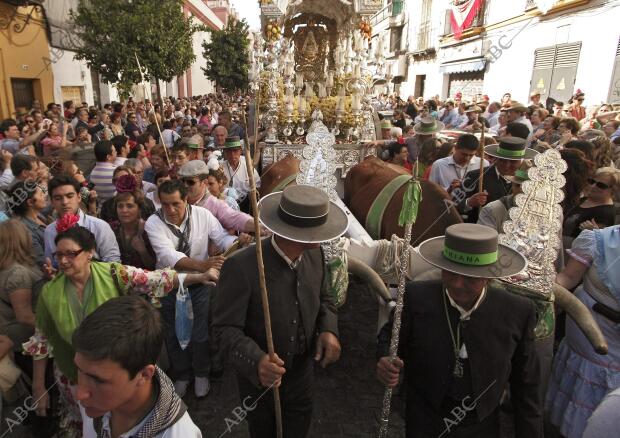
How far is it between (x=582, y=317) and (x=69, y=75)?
62.8 feet

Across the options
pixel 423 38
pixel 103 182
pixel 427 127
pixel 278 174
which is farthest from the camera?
pixel 423 38

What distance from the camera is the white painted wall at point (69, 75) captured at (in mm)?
15664

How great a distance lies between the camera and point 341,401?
3.70m

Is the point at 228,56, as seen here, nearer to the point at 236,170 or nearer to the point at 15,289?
the point at 236,170

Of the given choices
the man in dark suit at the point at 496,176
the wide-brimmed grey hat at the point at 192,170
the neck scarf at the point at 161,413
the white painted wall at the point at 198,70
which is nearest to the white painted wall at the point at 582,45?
the man in dark suit at the point at 496,176

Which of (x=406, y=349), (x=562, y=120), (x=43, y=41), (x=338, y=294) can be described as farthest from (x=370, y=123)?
(x=43, y=41)

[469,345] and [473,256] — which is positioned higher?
[473,256]

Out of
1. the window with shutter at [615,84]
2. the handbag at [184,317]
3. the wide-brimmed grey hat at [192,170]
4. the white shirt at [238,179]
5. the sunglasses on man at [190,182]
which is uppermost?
the window with shutter at [615,84]

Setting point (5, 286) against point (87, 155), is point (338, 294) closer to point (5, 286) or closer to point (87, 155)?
point (5, 286)

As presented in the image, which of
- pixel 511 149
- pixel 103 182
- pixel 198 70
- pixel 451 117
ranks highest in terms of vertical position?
pixel 198 70

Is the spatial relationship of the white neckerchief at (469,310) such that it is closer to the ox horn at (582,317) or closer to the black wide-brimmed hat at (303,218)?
the black wide-brimmed hat at (303,218)

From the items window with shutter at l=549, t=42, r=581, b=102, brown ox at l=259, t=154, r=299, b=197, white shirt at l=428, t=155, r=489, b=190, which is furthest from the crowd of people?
window with shutter at l=549, t=42, r=581, b=102

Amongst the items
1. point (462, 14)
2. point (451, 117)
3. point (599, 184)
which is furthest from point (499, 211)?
point (462, 14)

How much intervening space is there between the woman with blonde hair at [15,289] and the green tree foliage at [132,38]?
1040 centimetres
